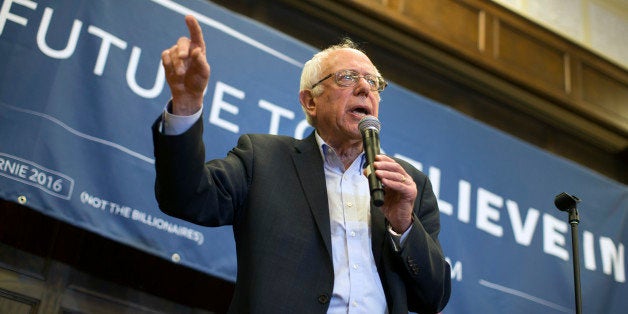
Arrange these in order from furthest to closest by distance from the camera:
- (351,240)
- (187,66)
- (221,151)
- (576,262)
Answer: (221,151) → (576,262) → (351,240) → (187,66)

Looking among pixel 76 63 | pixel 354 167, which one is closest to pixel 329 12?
pixel 76 63

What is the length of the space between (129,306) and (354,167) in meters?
1.28

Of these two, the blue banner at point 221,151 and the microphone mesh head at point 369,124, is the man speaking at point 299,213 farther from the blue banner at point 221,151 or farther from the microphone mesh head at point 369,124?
the blue banner at point 221,151

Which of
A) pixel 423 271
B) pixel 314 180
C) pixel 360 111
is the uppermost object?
pixel 360 111

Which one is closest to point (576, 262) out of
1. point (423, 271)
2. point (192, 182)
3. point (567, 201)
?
point (567, 201)

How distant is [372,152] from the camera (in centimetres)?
162

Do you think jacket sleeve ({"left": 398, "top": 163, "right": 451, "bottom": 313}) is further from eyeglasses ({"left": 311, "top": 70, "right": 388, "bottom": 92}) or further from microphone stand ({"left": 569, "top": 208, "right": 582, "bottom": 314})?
eyeglasses ({"left": 311, "top": 70, "right": 388, "bottom": 92})

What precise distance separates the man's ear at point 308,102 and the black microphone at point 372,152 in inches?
18.6

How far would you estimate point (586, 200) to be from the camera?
153 inches

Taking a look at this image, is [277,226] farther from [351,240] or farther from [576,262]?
[576,262]

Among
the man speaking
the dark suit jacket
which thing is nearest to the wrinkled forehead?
the man speaking

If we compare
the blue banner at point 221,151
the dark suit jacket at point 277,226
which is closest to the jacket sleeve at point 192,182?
the dark suit jacket at point 277,226

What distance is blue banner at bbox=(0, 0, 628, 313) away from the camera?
8.23ft

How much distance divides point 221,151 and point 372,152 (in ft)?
4.37
